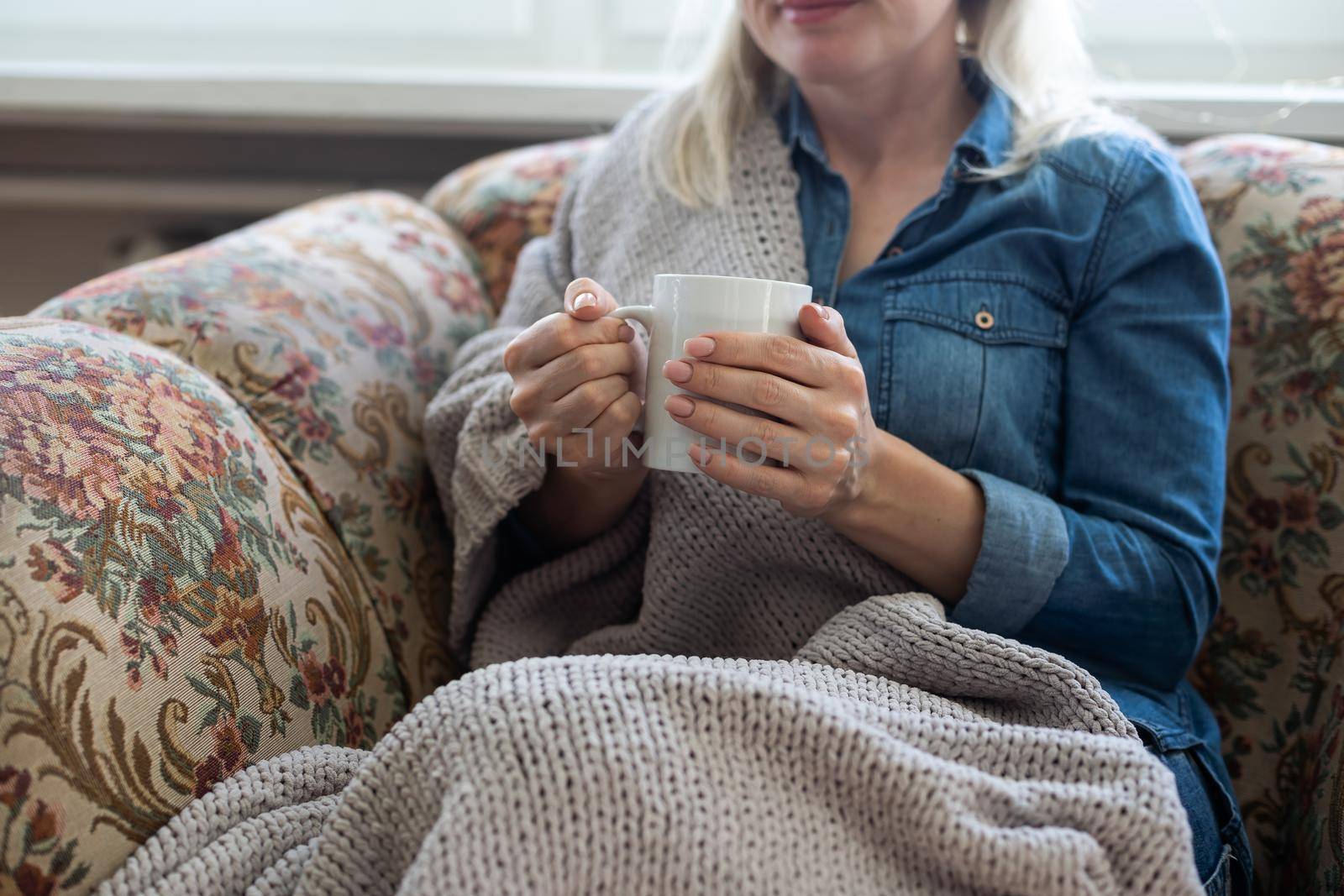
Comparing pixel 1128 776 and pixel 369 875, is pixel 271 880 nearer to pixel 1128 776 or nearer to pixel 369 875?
pixel 369 875

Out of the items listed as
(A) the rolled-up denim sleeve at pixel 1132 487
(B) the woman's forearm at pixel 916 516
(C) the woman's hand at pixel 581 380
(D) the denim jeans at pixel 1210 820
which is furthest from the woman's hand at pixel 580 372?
(D) the denim jeans at pixel 1210 820

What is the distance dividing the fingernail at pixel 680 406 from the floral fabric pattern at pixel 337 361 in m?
0.31

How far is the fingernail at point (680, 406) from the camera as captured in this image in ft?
2.00

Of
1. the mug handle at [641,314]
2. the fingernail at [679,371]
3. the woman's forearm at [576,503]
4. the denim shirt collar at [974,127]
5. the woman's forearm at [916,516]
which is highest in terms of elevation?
the denim shirt collar at [974,127]

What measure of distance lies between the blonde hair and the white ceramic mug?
287mm

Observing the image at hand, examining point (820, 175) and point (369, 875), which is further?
point (820, 175)

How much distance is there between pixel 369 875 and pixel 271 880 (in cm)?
5

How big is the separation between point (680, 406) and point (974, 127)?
43cm

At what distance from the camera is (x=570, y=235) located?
987mm

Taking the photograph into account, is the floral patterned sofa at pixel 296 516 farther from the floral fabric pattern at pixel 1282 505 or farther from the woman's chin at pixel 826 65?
the woman's chin at pixel 826 65

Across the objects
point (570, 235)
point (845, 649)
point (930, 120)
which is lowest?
point (845, 649)

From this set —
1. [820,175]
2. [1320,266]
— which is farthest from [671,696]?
[1320,266]

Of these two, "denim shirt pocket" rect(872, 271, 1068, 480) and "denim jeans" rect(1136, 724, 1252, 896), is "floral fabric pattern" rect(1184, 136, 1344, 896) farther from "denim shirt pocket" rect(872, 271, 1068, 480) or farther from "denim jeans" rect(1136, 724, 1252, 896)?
"denim shirt pocket" rect(872, 271, 1068, 480)

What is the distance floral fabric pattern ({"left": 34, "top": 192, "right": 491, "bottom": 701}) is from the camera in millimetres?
796
